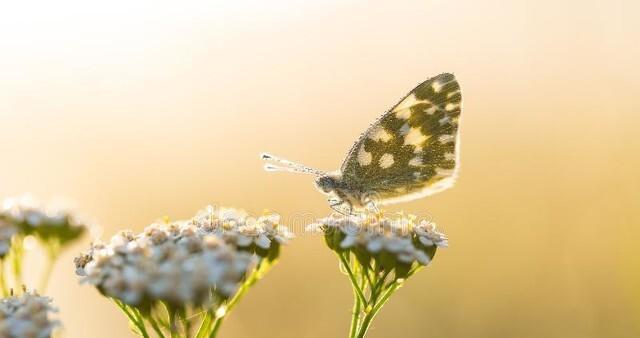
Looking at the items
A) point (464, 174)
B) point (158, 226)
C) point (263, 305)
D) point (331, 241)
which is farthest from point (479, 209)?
point (158, 226)

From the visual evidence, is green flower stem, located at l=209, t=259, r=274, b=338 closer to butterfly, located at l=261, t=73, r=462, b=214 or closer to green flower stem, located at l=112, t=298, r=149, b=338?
green flower stem, located at l=112, t=298, r=149, b=338

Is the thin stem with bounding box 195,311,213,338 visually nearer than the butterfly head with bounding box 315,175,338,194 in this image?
Yes

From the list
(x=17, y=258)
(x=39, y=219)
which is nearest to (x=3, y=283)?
(x=17, y=258)

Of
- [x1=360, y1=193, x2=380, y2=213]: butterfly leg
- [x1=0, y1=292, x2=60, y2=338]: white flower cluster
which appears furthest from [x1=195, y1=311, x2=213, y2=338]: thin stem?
[x1=360, y1=193, x2=380, y2=213]: butterfly leg

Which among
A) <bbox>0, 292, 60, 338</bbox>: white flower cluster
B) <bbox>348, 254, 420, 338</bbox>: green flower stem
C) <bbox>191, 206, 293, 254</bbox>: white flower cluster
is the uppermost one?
<bbox>191, 206, 293, 254</bbox>: white flower cluster

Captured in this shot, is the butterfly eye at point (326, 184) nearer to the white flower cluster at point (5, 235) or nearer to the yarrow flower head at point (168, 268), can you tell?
the yarrow flower head at point (168, 268)

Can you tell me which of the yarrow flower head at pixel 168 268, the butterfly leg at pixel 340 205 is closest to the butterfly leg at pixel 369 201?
the butterfly leg at pixel 340 205
